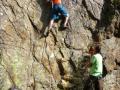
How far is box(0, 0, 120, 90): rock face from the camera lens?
14.2 metres

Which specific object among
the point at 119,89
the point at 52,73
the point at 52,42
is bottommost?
the point at 119,89

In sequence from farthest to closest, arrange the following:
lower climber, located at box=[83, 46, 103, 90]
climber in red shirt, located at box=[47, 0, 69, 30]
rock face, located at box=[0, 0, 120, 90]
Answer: climber in red shirt, located at box=[47, 0, 69, 30] < rock face, located at box=[0, 0, 120, 90] < lower climber, located at box=[83, 46, 103, 90]

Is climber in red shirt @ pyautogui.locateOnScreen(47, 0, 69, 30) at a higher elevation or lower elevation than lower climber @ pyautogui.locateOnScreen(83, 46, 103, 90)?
higher

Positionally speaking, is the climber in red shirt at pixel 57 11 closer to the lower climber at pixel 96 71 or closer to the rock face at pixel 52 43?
the rock face at pixel 52 43

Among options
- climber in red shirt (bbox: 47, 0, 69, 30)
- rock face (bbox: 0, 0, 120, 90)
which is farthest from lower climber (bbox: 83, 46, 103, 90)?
climber in red shirt (bbox: 47, 0, 69, 30)

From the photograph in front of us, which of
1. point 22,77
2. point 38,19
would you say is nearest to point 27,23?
point 38,19

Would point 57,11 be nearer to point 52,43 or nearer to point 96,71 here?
point 52,43

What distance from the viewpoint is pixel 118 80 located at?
15.3 metres

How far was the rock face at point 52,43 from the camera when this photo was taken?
14.2 metres

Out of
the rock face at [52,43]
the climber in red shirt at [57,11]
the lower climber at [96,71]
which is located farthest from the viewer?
the climber in red shirt at [57,11]

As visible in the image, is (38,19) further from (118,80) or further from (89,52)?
(118,80)

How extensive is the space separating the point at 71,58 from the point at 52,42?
0.95 meters

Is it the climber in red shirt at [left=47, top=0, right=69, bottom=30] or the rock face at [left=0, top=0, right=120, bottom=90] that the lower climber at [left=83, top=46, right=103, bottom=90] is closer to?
the rock face at [left=0, top=0, right=120, bottom=90]

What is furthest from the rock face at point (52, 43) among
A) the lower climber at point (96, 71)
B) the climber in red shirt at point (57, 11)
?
the lower climber at point (96, 71)
